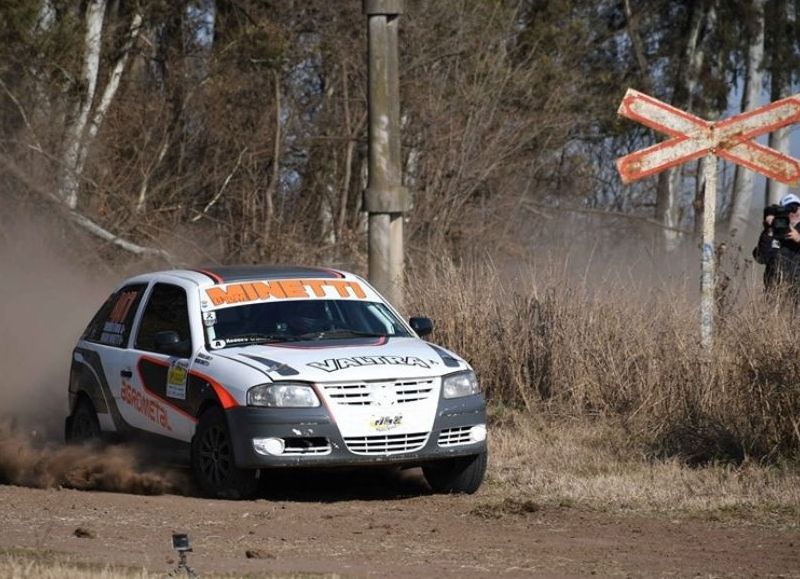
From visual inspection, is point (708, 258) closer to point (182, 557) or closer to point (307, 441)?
point (307, 441)

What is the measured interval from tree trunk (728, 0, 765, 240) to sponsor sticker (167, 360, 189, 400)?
25.1m

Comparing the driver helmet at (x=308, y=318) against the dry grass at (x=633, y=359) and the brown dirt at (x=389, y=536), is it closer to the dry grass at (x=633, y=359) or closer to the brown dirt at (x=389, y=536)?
the brown dirt at (x=389, y=536)

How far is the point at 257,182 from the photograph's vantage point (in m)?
26.6

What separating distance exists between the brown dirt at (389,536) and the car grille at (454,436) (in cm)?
42

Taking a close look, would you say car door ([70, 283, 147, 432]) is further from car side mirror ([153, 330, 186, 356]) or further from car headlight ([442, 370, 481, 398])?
car headlight ([442, 370, 481, 398])

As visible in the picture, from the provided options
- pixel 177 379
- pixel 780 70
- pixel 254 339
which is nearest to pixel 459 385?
pixel 254 339

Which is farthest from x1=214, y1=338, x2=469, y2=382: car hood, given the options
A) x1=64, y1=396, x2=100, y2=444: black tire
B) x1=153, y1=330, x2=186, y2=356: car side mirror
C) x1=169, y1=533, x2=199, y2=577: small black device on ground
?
x1=169, y1=533, x2=199, y2=577: small black device on ground

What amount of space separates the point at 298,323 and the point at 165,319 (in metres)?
1.08

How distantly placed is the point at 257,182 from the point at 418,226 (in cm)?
368

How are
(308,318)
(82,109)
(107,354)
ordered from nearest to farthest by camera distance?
(308,318)
(107,354)
(82,109)

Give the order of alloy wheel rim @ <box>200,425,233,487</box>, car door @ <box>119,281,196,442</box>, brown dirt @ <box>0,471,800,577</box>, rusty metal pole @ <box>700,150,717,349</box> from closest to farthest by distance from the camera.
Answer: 1. brown dirt @ <box>0,471,800,577</box>
2. alloy wheel rim @ <box>200,425,233,487</box>
3. car door @ <box>119,281,196,442</box>
4. rusty metal pole @ <box>700,150,717,349</box>

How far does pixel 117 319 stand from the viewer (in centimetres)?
1198

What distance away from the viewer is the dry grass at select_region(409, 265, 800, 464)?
10977 millimetres

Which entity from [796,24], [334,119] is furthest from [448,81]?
[796,24]
